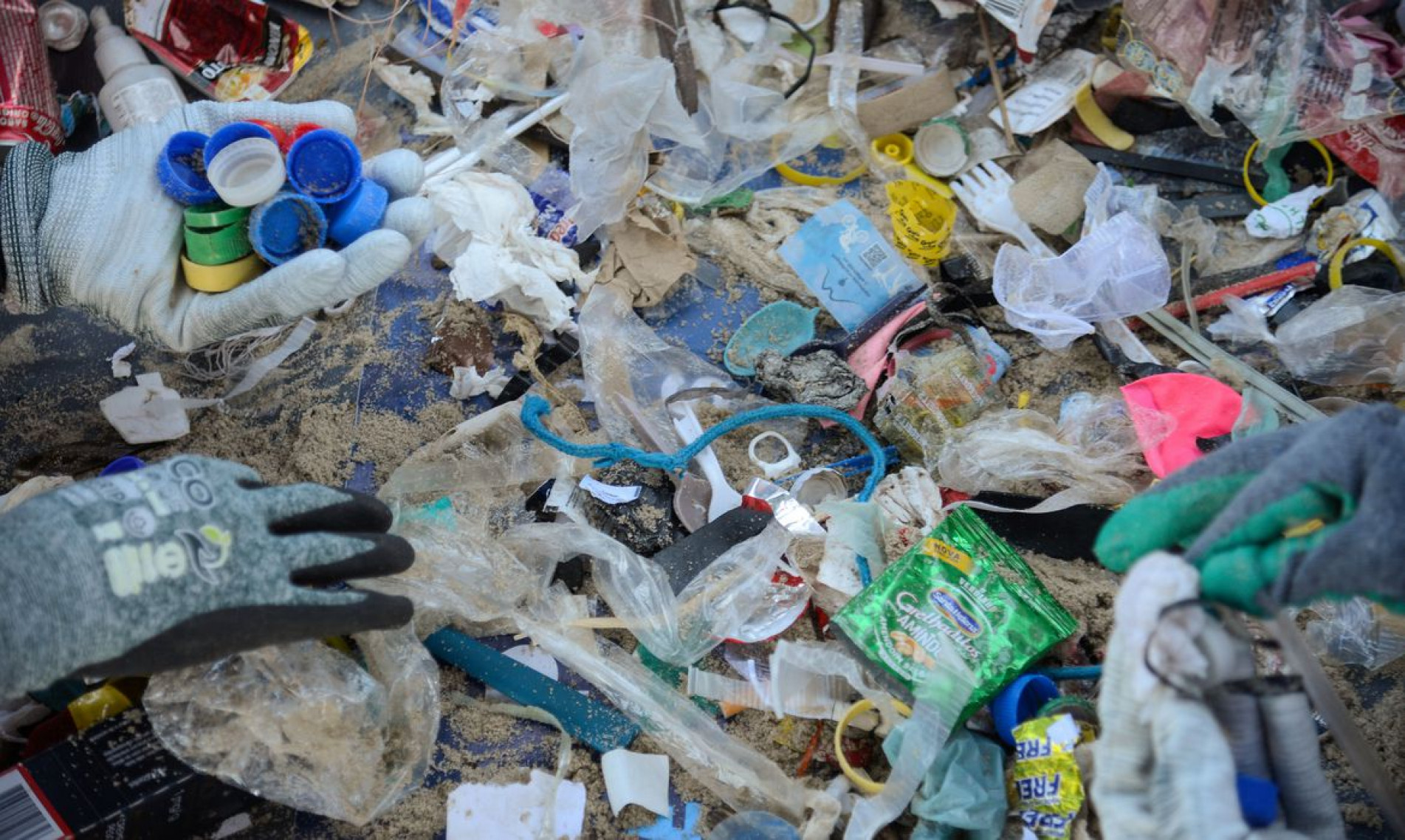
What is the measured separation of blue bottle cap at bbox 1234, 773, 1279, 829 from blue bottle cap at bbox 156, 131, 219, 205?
186 cm

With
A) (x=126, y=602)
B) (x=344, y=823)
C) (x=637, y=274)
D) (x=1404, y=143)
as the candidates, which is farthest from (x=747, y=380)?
(x=1404, y=143)

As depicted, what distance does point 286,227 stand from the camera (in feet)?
6.11

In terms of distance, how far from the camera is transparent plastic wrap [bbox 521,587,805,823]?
169cm

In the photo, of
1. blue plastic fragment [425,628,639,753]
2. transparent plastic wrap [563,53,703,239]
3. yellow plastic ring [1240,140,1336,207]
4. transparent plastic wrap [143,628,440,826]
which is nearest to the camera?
transparent plastic wrap [143,628,440,826]

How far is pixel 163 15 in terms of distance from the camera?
2.56 m

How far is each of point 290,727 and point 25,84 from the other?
1736mm

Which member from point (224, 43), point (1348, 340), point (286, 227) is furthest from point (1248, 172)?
point (224, 43)

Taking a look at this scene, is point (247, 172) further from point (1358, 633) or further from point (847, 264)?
point (1358, 633)

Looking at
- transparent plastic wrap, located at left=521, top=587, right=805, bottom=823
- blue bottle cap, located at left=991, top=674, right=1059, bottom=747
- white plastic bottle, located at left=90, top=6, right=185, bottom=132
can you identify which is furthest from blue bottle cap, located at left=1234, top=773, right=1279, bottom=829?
white plastic bottle, located at left=90, top=6, right=185, bottom=132

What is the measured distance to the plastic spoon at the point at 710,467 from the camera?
203cm

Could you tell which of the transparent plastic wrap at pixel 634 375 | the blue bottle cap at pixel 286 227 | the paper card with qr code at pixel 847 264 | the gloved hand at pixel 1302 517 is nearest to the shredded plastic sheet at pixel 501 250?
the transparent plastic wrap at pixel 634 375

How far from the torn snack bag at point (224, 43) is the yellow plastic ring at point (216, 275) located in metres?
0.88

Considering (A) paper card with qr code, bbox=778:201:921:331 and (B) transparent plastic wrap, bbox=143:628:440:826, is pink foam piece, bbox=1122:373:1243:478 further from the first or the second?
(B) transparent plastic wrap, bbox=143:628:440:826

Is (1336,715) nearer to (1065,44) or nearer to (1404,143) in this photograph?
(1404,143)
